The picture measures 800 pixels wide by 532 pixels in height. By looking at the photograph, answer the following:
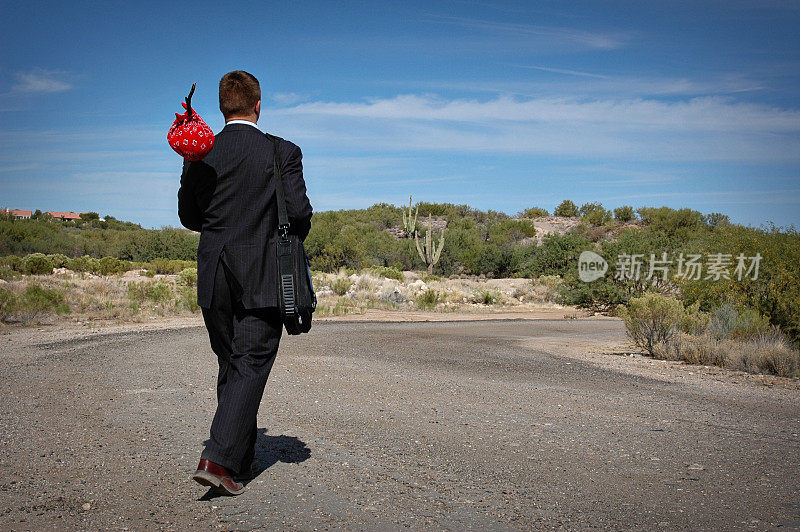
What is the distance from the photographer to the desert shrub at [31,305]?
1553 cm

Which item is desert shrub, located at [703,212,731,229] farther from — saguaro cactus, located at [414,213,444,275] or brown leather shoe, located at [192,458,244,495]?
brown leather shoe, located at [192,458,244,495]

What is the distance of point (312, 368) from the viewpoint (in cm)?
930

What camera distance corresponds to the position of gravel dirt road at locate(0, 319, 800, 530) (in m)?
3.75

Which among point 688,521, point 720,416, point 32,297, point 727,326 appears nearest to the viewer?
point 688,521

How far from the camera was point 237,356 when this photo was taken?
4.08 meters

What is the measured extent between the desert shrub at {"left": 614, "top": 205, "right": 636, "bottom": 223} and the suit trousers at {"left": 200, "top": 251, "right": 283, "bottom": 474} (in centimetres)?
6401

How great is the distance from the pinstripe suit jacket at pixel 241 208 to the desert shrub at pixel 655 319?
9959 mm

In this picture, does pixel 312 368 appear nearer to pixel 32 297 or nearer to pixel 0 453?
pixel 0 453

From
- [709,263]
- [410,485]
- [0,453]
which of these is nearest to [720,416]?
[410,485]

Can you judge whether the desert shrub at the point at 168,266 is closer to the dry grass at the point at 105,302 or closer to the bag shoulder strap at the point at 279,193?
the dry grass at the point at 105,302

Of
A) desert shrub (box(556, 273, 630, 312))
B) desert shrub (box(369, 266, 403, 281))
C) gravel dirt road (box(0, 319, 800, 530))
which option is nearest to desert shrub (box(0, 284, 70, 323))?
gravel dirt road (box(0, 319, 800, 530))

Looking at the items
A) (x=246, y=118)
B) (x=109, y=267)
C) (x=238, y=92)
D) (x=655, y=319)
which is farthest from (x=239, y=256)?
(x=109, y=267)

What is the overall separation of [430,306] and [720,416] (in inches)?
748

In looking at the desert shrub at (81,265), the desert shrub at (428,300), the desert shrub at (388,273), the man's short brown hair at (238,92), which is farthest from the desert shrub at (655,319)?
the desert shrub at (81,265)
